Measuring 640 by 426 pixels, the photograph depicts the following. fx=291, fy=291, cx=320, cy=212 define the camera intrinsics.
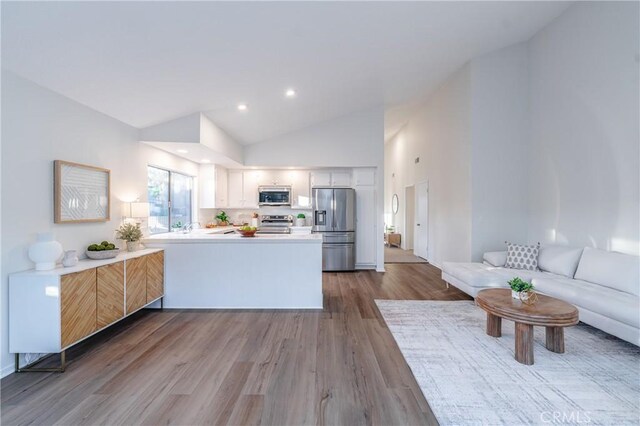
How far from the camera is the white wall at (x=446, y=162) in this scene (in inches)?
206

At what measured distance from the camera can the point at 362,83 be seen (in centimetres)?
490

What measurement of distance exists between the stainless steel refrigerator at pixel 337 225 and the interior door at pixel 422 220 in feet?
7.29

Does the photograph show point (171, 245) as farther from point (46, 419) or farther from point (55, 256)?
point (46, 419)

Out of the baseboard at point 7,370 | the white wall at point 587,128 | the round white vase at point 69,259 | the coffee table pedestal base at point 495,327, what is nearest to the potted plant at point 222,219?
the round white vase at point 69,259

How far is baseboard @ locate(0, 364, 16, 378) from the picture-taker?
2336mm

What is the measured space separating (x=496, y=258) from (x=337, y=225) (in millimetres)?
2974

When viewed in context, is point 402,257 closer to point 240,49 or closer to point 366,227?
point 366,227

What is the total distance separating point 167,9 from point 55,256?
2.29 meters

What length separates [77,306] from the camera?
2.55m

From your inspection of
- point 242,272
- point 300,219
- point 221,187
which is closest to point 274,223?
point 300,219

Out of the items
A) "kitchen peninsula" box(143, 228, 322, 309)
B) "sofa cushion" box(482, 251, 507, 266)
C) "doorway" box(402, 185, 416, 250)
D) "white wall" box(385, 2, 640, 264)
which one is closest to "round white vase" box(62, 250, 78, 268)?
"kitchen peninsula" box(143, 228, 322, 309)

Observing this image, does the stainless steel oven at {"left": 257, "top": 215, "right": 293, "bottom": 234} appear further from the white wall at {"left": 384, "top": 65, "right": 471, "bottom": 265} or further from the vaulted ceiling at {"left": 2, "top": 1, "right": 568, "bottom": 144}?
the white wall at {"left": 384, "top": 65, "right": 471, "bottom": 265}

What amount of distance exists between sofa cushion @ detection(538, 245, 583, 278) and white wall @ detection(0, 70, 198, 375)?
5845 millimetres

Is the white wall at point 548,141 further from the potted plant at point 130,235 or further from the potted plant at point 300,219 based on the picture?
the potted plant at point 130,235
